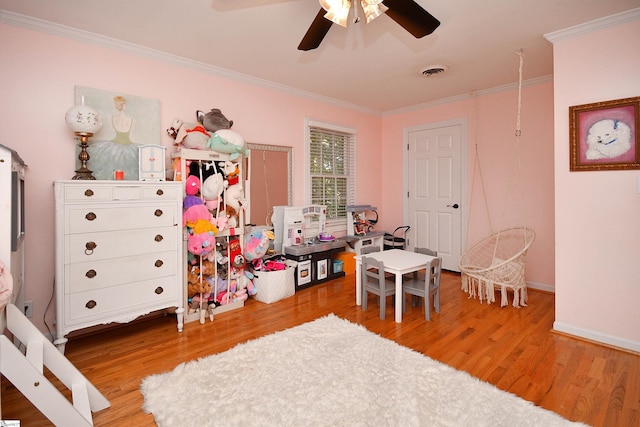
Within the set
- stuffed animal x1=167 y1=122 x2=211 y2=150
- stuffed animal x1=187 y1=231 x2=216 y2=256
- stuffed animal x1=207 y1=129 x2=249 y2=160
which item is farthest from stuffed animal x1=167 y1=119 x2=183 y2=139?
stuffed animal x1=187 y1=231 x2=216 y2=256

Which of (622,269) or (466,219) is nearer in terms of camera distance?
(622,269)

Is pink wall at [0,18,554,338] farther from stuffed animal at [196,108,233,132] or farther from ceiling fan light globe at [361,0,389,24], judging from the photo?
ceiling fan light globe at [361,0,389,24]

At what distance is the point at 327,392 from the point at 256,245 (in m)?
1.96

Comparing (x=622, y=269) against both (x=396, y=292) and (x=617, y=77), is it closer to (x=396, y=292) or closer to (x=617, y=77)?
(x=617, y=77)

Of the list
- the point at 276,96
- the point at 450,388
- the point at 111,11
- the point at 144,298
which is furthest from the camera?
the point at 276,96

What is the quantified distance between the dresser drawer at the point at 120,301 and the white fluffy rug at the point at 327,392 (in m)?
Answer: 0.71

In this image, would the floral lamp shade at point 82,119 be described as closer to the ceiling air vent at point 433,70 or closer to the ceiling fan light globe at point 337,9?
the ceiling fan light globe at point 337,9

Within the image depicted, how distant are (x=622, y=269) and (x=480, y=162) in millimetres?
2315

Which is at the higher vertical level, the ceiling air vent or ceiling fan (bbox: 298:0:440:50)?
the ceiling air vent

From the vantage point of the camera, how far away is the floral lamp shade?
2.52 meters

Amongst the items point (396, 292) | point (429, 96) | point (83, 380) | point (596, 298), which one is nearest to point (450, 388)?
point (396, 292)

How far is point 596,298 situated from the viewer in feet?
8.82

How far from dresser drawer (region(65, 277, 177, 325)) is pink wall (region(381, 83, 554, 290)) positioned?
4039 millimetres

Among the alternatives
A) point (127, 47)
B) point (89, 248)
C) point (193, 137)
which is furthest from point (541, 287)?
point (127, 47)
